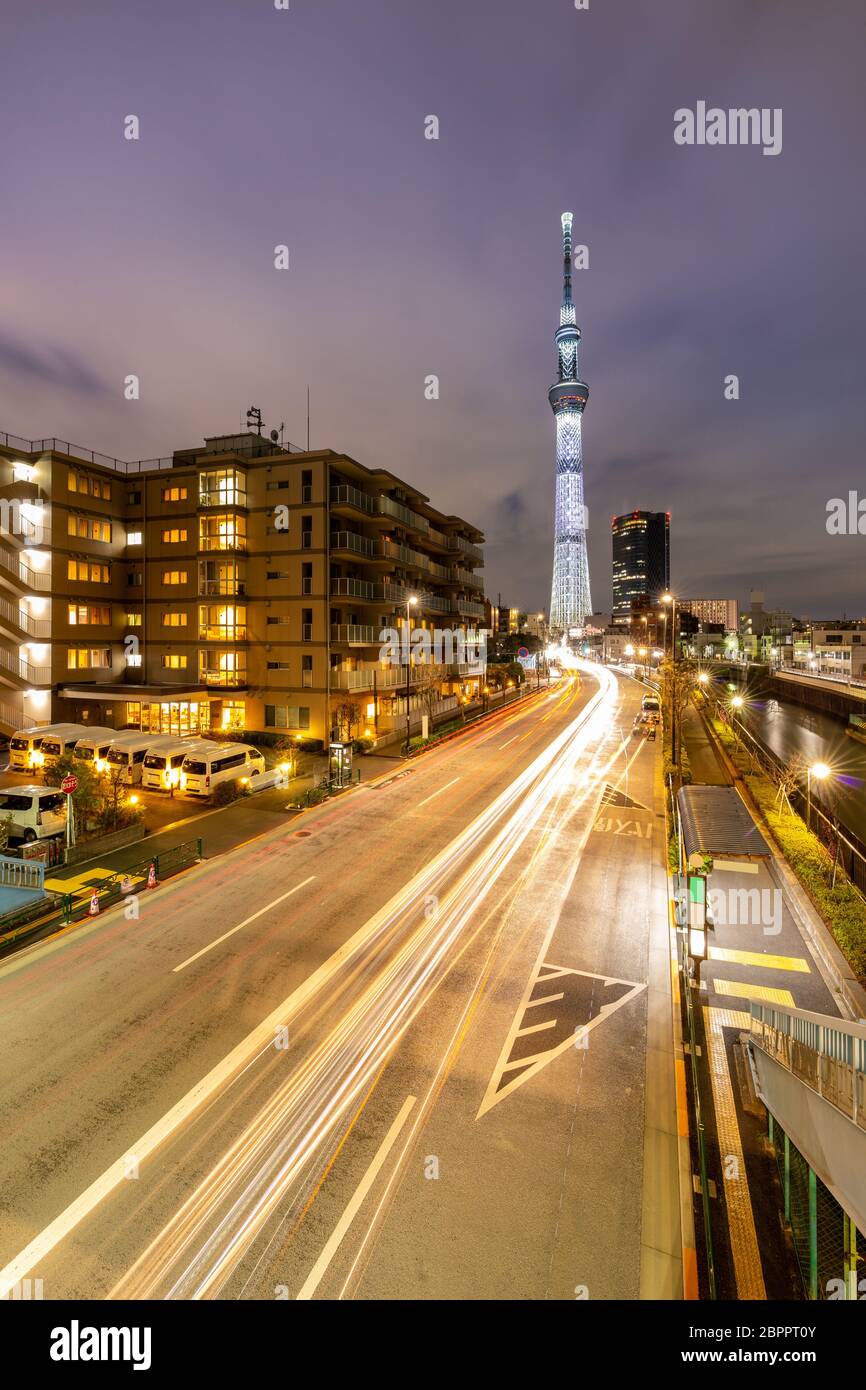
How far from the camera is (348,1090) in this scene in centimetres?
843

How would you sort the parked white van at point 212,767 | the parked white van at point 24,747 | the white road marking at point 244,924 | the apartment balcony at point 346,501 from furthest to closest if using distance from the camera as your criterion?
the apartment balcony at point 346,501, the parked white van at point 24,747, the parked white van at point 212,767, the white road marking at point 244,924

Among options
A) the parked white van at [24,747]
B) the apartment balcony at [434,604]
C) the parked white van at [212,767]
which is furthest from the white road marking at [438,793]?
the apartment balcony at [434,604]

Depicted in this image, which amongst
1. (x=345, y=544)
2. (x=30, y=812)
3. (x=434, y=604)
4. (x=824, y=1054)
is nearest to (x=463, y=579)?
(x=434, y=604)

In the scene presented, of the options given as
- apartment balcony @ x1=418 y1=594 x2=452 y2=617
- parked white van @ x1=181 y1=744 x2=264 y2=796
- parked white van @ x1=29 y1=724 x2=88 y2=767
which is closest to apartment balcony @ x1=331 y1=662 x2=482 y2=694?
apartment balcony @ x1=418 y1=594 x2=452 y2=617

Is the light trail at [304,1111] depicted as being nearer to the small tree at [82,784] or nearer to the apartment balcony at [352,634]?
the small tree at [82,784]

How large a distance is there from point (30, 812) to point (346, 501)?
22.2 meters

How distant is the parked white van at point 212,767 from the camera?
895 inches

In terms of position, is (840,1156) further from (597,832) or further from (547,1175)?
(597,832)

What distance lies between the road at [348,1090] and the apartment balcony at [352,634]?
59.8ft

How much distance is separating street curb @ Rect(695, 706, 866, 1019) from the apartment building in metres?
22.0

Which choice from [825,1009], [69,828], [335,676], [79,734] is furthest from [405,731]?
[825,1009]

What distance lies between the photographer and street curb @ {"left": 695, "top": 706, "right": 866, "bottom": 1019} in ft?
36.3
